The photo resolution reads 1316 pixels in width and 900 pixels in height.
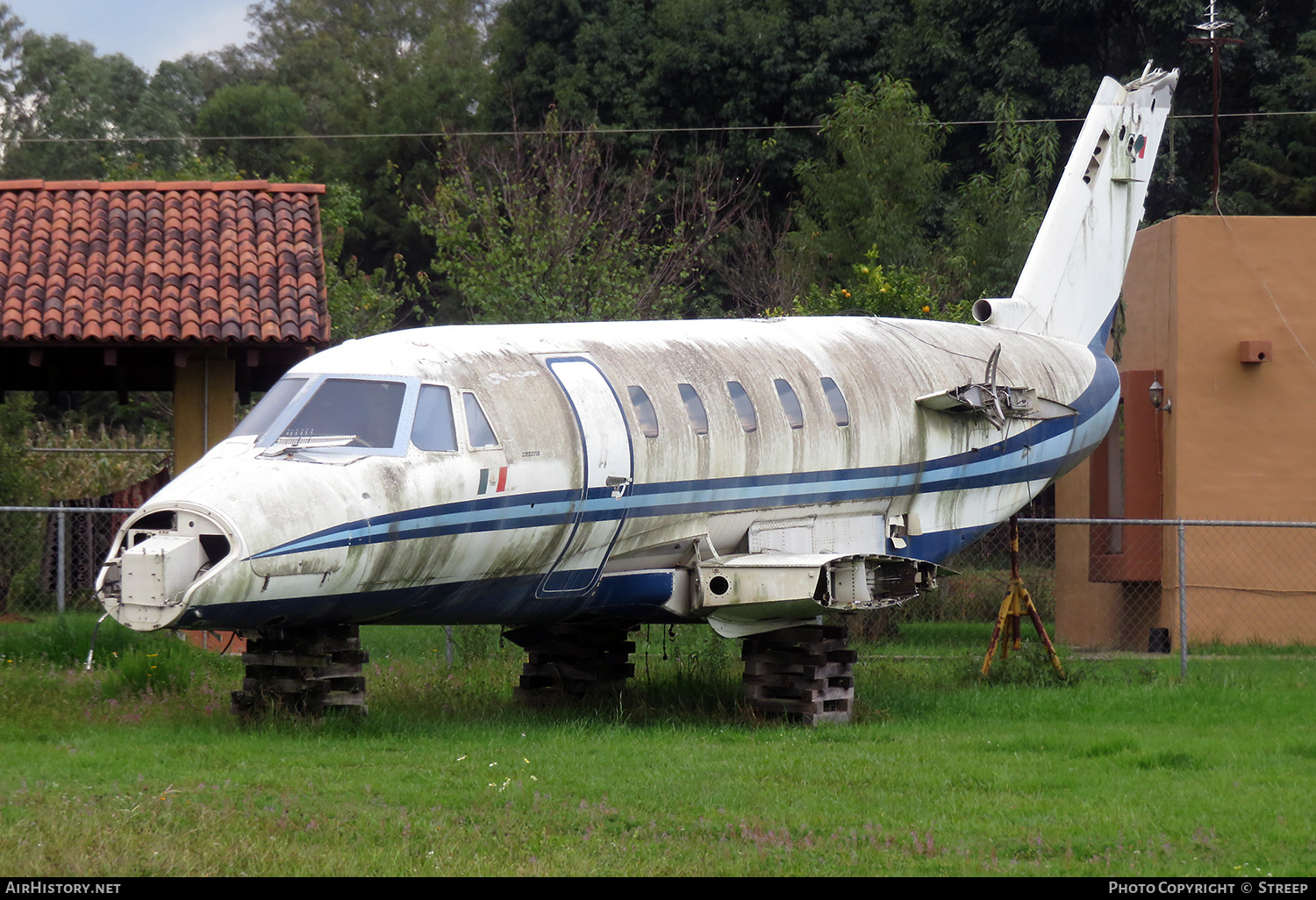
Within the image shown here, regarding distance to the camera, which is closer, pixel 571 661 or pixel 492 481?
pixel 492 481

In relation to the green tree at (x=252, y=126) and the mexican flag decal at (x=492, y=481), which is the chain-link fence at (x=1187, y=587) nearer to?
the mexican flag decal at (x=492, y=481)

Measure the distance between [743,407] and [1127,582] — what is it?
9.71m

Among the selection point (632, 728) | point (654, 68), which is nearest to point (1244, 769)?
point (632, 728)

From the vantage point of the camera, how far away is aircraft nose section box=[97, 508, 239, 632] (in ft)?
34.4

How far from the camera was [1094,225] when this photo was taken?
62.5 ft

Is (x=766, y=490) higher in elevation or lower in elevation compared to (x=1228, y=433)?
lower

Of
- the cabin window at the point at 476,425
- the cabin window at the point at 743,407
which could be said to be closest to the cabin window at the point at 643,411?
the cabin window at the point at 743,407

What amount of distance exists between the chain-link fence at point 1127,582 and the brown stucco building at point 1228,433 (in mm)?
25

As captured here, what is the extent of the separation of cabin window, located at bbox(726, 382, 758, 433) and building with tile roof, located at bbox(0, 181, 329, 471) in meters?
5.91

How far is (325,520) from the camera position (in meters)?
10.9

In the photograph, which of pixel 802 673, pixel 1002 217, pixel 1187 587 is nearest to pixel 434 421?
pixel 802 673

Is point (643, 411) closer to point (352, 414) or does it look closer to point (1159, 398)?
point (352, 414)

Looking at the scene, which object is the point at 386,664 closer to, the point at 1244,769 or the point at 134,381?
the point at 134,381

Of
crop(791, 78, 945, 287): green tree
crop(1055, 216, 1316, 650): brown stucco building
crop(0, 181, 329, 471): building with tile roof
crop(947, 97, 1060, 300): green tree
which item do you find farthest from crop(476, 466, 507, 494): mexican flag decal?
crop(791, 78, 945, 287): green tree
